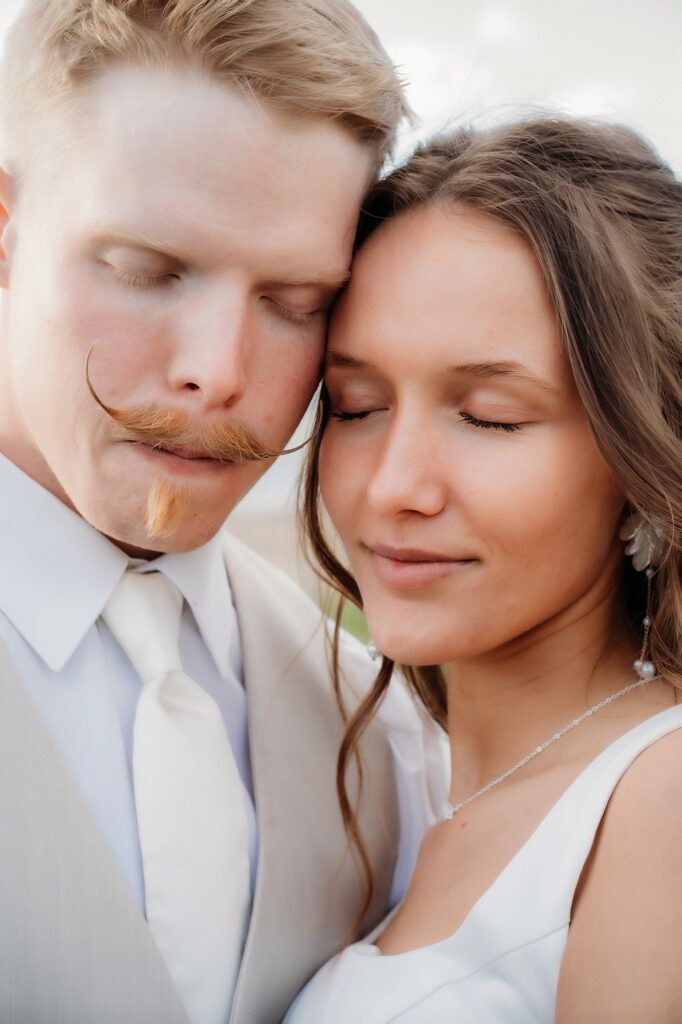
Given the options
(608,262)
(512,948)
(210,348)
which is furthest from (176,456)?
(512,948)

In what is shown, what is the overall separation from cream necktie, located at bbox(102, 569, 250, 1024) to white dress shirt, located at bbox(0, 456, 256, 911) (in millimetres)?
36

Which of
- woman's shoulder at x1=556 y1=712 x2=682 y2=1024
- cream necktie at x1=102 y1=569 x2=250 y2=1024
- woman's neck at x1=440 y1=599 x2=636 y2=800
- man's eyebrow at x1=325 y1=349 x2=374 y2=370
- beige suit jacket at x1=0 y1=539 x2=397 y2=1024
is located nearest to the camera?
woman's shoulder at x1=556 y1=712 x2=682 y2=1024

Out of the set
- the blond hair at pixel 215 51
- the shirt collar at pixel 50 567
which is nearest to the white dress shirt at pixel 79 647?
the shirt collar at pixel 50 567

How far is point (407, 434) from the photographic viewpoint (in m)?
1.76

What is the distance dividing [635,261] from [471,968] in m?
1.34

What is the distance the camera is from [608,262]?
1754 millimetres

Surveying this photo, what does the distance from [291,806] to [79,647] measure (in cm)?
55

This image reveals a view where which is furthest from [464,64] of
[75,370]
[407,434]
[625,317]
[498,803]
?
[498,803]

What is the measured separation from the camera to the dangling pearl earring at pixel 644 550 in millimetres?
1887

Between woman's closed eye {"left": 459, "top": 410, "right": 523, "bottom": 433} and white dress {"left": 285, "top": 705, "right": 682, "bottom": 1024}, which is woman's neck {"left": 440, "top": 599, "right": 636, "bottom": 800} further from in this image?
woman's closed eye {"left": 459, "top": 410, "right": 523, "bottom": 433}

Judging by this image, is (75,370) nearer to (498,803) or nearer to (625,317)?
(625,317)

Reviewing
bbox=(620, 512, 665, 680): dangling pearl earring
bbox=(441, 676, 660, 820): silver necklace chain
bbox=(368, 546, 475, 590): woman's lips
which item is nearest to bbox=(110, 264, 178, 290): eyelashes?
bbox=(368, 546, 475, 590): woman's lips

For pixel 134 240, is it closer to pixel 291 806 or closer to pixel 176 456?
pixel 176 456

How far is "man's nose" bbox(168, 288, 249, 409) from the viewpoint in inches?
67.6
